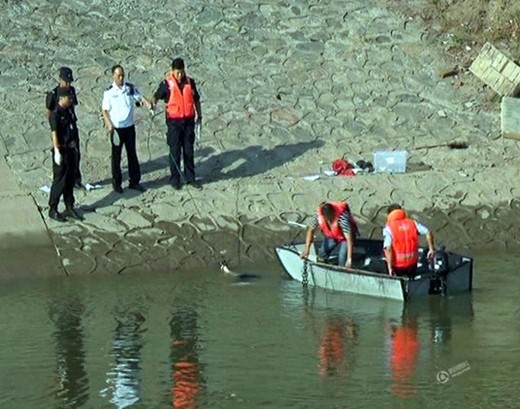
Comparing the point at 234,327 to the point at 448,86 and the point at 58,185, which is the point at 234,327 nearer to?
the point at 58,185

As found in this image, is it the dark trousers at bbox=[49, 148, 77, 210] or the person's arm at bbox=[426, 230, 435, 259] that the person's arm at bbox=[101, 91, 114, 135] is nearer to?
the dark trousers at bbox=[49, 148, 77, 210]

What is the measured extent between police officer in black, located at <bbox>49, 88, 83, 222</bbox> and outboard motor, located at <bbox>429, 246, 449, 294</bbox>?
17.7 ft

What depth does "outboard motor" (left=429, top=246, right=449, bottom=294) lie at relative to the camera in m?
17.2

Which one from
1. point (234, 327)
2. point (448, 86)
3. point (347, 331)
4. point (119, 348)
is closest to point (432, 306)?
point (347, 331)

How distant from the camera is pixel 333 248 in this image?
18.5 meters

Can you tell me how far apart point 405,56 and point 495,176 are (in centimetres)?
463

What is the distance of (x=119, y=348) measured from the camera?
15727 mm

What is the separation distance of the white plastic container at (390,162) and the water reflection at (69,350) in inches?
238

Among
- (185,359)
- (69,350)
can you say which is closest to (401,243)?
(185,359)

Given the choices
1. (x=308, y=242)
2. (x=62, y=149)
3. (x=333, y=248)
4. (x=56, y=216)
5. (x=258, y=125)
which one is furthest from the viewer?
(x=258, y=125)

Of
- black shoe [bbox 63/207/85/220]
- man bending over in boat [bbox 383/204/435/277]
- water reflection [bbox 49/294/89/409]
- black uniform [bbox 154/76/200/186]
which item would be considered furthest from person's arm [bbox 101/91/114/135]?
man bending over in boat [bbox 383/204/435/277]

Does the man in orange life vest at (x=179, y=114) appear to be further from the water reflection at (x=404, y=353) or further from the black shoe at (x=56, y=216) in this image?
the water reflection at (x=404, y=353)

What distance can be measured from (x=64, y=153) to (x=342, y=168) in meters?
4.74

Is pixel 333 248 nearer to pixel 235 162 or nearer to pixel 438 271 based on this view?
pixel 438 271
